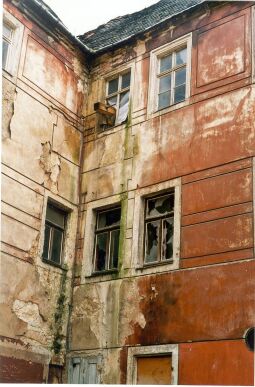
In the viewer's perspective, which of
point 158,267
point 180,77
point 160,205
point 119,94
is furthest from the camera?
point 119,94

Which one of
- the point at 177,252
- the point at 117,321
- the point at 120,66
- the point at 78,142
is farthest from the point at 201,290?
the point at 120,66

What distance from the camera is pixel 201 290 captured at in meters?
8.46

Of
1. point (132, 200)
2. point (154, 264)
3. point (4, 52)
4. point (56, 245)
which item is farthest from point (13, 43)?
point (154, 264)

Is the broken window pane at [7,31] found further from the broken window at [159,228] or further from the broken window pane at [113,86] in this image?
the broken window at [159,228]

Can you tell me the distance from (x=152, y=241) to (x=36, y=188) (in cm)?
232

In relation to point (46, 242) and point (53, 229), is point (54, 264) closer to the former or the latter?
point (46, 242)

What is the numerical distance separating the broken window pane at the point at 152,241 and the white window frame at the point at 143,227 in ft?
0.29

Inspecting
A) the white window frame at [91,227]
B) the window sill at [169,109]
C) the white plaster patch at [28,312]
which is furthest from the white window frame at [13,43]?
the white plaster patch at [28,312]

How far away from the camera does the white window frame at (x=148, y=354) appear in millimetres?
8297

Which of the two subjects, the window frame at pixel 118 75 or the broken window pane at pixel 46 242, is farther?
the window frame at pixel 118 75

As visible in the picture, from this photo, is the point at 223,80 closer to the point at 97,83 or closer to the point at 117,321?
the point at 97,83

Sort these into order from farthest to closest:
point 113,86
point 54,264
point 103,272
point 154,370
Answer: point 113,86 < point 54,264 < point 103,272 < point 154,370

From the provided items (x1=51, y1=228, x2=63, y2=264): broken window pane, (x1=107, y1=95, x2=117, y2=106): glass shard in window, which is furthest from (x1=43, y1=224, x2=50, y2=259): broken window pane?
(x1=107, y1=95, x2=117, y2=106): glass shard in window

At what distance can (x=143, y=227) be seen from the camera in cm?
975
